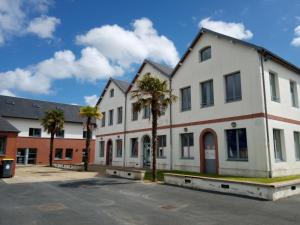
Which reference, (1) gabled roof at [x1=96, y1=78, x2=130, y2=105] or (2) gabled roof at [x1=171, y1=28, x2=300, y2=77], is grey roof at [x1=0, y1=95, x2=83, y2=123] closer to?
(1) gabled roof at [x1=96, y1=78, x2=130, y2=105]

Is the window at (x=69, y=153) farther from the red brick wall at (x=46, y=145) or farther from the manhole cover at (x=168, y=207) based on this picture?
the manhole cover at (x=168, y=207)

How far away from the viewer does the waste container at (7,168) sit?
61.9 ft

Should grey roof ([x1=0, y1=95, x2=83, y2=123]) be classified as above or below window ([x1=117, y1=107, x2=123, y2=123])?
above

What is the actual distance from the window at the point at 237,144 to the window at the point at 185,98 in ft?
15.2

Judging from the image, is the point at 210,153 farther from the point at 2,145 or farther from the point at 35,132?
the point at 35,132

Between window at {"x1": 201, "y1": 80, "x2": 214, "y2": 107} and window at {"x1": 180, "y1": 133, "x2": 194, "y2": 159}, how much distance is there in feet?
9.27

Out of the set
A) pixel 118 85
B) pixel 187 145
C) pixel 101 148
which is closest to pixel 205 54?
pixel 187 145

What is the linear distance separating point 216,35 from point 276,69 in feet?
16.3

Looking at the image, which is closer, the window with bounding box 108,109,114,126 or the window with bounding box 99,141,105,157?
the window with bounding box 108,109,114,126

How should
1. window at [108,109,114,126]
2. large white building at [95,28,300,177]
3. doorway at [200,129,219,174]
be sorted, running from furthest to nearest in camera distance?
window at [108,109,114,126] < doorway at [200,129,219,174] < large white building at [95,28,300,177]

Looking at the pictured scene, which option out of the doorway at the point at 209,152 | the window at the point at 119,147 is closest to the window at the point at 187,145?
the doorway at the point at 209,152

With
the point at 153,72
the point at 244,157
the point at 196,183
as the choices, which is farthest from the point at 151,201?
Result: the point at 153,72

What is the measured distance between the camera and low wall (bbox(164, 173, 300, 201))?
35.1 ft

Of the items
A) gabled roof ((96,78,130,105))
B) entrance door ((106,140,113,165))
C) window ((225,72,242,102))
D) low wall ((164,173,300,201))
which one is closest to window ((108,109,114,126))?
A: entrance door ((106,140,113,165))
